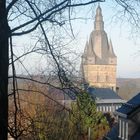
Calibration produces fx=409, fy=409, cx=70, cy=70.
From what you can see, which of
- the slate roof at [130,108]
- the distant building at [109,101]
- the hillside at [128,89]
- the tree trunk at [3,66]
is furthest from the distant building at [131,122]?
the hillside at [128,89]

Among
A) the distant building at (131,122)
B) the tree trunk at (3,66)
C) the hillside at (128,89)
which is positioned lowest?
the hillside at (128,89)

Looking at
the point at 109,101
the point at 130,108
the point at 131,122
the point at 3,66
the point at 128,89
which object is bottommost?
the point at 128,89

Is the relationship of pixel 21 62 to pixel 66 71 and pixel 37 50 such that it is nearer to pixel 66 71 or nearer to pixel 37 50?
pixel 37 50

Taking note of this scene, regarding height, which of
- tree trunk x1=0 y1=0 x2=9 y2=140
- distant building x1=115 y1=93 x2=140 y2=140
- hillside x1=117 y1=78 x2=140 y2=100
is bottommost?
hillside x1=117 y1=78 x2=140 y2=100

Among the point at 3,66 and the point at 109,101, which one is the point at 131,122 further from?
the point at 109,101

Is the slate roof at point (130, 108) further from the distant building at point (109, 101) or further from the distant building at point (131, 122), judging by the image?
the distant building at point (109, 101)

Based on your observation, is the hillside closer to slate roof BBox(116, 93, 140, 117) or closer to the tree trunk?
slate roof BBox(116, 93, 140, 117)

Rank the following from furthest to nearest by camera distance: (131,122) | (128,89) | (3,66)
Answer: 1. (128,89)
2. (131,122)
3. (3,66)

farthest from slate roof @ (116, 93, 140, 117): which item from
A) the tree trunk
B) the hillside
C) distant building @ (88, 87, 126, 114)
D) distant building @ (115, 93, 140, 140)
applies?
the hillside

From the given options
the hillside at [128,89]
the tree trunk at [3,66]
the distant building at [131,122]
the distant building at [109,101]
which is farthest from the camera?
the hillside at [128,89]

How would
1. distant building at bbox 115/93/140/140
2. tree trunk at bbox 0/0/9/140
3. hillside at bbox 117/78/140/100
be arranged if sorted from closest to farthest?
tree trunk at bbox 0/0/9/140 → distant building at bbox 115/93/140/140 → hillside at bbox 117/78/140/100

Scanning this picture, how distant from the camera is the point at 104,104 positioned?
240 ft

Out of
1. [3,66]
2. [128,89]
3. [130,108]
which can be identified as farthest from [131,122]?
[128,89]

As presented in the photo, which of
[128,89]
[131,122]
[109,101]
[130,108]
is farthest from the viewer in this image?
[128,89]
